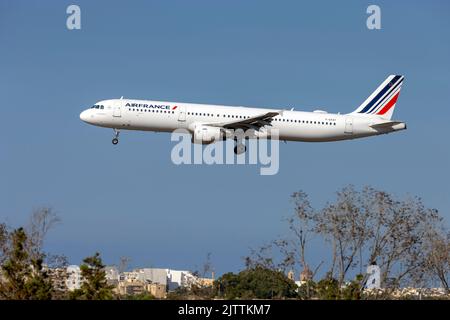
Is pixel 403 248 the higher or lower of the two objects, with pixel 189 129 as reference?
lower

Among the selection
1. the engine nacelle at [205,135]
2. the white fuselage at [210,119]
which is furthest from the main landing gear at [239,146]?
the engine nacelle at [205,135]

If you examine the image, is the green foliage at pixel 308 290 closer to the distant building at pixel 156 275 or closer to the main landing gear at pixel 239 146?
the main landing gear at pixel 239 146

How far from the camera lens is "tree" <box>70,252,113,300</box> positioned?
4135 cm

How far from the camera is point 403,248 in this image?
69.2 meters

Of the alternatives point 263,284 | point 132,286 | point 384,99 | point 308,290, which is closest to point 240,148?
point 263,284

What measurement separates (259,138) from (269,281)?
1132 centimetres

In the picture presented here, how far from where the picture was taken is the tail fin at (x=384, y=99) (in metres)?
74.9

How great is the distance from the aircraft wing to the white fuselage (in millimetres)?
876

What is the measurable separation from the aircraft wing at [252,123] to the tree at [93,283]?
25.1 meters

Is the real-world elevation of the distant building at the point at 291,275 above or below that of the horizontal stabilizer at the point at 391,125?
below

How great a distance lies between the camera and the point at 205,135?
216 feet

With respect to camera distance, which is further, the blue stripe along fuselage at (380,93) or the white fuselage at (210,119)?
the blue stripe along fuselage at (380,93)
